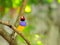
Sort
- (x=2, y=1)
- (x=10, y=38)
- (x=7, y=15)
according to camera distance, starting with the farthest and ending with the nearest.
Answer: (x=7, y=15)
(x=2, y=1)
(x=10, y=38)

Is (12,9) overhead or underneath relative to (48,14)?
overhead

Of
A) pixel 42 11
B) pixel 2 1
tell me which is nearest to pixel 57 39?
pixel 42 11

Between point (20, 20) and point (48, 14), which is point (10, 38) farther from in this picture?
point (48, 14)

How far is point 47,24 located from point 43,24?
0.06 metres

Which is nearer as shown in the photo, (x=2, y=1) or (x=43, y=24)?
(x=2, y=1)

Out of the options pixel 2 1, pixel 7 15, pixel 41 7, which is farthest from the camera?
pixel 41 7

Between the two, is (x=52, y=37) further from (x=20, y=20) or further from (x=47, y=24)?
(x=20, y=20)

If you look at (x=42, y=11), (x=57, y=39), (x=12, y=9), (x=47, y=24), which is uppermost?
(x=12, y=9)

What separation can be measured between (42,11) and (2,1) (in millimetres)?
1062

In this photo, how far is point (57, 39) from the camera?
2492 mm

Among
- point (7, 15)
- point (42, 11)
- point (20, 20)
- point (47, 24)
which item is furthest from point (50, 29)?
point (20, 20)

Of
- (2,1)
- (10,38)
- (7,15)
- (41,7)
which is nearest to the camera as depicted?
(10,38)

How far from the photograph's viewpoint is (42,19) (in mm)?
2525

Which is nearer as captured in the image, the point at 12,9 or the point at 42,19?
the point at 12,9
